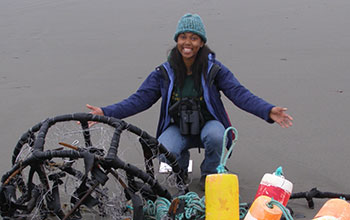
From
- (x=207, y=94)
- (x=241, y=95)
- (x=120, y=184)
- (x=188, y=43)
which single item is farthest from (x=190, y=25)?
(x=120, y=184)

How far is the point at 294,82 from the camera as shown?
4938mm

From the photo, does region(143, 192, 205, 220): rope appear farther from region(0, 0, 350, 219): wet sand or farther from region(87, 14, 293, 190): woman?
region(0, 0, 350, 219): wet sand

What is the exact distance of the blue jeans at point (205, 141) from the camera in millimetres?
2846

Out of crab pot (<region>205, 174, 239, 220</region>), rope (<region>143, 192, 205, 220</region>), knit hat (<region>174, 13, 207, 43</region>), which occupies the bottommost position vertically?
rope (<region>143, 192, 205, 220</region>)

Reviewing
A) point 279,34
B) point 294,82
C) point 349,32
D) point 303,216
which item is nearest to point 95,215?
point 303,216

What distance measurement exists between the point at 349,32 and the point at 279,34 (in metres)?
1.04

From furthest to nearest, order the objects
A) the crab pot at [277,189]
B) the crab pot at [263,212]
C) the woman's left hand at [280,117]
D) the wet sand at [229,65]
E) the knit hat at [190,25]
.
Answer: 1. the wet sand at [229,65]
2. the knit hat at [190,25]
3. the woman's left hand at [280,117]
4. the crab pot at [277,189]
5. the crab pot at [263,212]

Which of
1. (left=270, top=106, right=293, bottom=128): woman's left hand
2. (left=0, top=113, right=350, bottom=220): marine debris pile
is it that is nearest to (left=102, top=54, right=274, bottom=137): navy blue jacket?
(left=270, top=106, right=293, bottom=128): woman's left hand

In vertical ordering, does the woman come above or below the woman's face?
below

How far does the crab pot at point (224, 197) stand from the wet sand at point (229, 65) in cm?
85

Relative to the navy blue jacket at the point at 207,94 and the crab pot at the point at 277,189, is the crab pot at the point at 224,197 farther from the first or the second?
the navy blue jacket at the point at 207,94

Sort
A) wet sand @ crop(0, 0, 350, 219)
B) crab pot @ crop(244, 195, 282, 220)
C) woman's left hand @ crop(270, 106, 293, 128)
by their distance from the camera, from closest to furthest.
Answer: crab pot @ crop(244, 195, 282, 220) < woman's left hand @ crop(270, 106, 293, 128) < wet sand @ crop(0, 0, 350, 219)

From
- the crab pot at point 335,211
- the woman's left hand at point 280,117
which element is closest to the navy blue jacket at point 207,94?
the woman's left hand at point 280,117

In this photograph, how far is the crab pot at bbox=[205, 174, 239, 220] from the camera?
2.04m
